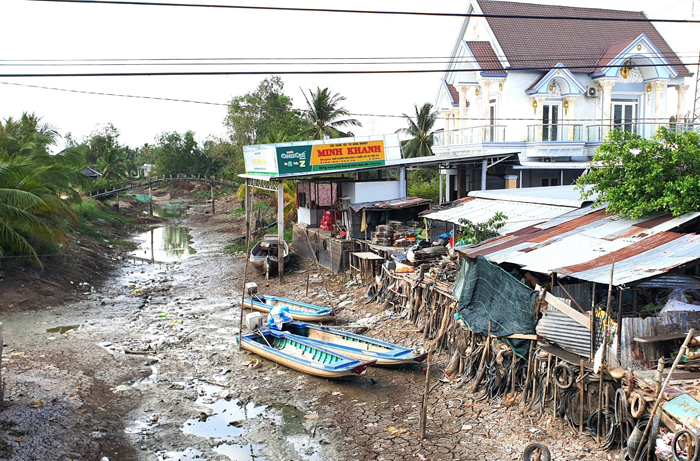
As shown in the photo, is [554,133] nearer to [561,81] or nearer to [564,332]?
[561,81]

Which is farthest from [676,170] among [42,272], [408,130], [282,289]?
[408,130]

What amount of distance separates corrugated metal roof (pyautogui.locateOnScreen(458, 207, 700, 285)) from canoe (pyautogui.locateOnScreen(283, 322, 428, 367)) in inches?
103

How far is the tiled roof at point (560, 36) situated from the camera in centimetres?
2441

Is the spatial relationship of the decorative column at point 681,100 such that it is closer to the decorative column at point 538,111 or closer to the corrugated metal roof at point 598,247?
the decorative column at point 538,111

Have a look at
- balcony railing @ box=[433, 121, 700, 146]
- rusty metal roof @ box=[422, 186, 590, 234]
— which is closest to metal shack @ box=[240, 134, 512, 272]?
balcony railing @ box=[433, 121, 700, 146]

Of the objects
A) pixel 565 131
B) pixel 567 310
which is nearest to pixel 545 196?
pixel 567 310

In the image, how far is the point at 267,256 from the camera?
24.6 meters

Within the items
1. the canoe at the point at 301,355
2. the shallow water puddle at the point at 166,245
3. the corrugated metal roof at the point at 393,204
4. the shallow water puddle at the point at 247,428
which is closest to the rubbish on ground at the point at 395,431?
the shallow water puddle at the point at 247,428

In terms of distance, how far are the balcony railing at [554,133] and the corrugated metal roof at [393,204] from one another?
5250 mm

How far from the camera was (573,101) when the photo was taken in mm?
23969

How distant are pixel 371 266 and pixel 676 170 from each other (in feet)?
35.5

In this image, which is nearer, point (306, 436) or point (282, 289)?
point (306, 436)

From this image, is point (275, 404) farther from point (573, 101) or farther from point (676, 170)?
point (573, 101)

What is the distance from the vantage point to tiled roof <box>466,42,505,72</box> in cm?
2439
